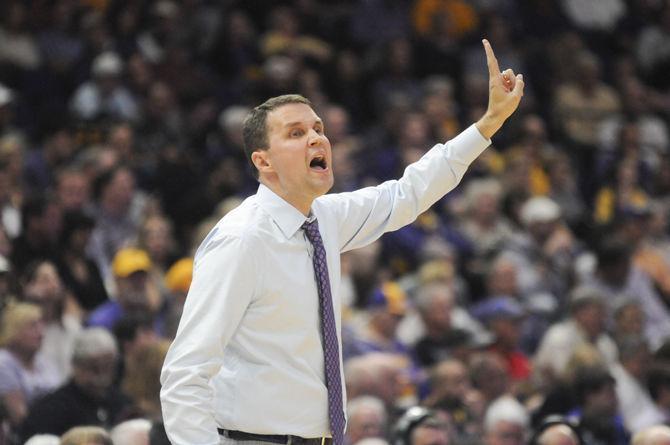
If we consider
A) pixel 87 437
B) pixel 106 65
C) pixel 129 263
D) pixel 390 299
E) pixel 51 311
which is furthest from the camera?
pixel 106 65

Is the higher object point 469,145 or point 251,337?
point 469,145

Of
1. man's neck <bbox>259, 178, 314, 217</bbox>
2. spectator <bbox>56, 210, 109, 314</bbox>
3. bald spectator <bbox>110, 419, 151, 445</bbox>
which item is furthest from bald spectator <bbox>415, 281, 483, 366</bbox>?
man's neck <bbox>259, 178, 314, 217</bbox>

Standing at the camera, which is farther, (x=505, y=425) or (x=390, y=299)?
(x=390, y=299)

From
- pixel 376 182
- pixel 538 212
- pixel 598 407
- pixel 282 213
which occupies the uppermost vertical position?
pixel 376 182

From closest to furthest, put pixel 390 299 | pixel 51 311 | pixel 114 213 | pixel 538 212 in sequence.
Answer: pixel 51 311 < pixel 390 299 < pixel 114 213 < pixel 538 212

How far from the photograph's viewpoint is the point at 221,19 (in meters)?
10.8

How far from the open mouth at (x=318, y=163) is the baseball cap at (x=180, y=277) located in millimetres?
3687

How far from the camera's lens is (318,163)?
3.61 metres

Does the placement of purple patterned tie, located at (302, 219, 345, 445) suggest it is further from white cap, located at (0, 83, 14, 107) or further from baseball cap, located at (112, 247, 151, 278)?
white cap, located at (0, 83, 14, 107)

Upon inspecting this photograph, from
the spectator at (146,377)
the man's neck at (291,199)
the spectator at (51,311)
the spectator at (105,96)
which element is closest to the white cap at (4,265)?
the spectator at (51,311)

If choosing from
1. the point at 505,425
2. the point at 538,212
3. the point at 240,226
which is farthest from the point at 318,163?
the point at 538,212

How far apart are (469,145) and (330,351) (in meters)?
0.77

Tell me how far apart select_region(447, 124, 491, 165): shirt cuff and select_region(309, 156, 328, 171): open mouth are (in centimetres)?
44

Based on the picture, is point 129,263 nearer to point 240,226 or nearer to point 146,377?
point 146,377
